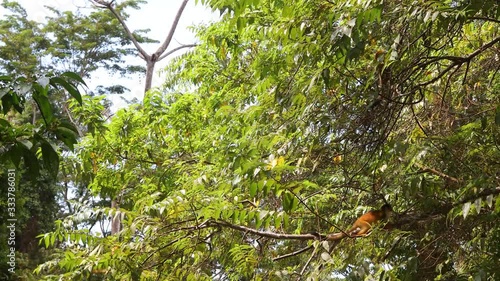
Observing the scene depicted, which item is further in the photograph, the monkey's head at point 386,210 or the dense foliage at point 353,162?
the monkey's head at point 386,210

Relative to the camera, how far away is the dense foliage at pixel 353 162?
1.70m

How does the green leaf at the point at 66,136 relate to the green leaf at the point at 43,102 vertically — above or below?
below

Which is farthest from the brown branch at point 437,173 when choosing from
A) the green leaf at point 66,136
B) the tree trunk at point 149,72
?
the tree trunk at point 149,72

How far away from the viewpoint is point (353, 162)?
2316 millimetres

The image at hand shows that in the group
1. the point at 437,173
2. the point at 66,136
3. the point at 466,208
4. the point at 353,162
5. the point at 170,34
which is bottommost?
the point at 466,208

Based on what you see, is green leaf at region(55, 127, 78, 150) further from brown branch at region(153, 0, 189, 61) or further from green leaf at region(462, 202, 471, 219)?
brown branch at region(153, 0, 189, 61)

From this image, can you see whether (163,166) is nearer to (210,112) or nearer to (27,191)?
(210,112)

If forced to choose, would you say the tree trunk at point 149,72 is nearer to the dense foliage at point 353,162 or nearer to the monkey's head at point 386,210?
the dense foliage at point 353,162

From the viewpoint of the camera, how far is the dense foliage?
1.70 metres

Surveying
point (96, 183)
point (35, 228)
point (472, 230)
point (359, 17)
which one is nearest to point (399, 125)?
point (472, 230)

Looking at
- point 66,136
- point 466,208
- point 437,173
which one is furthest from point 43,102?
point 437,173

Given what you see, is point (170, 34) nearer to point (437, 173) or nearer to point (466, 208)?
point (437, 173)

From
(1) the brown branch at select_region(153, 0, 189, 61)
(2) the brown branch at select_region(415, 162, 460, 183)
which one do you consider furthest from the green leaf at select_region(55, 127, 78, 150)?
(1) the brown branch at select_region(153, 0, 189, 61)

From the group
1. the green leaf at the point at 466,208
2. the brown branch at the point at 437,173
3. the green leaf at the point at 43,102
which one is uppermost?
the green leaf at the point at 43,102
